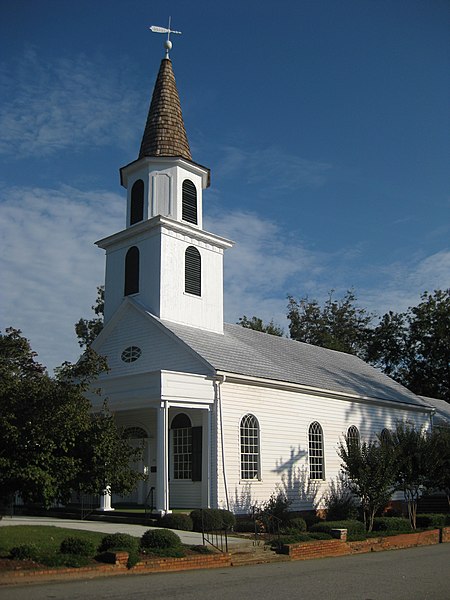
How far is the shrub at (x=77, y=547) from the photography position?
44.4 ft

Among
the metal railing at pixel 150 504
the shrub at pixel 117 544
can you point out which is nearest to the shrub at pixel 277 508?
the metal railing at pixel 150 504

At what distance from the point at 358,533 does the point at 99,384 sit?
10035 mm

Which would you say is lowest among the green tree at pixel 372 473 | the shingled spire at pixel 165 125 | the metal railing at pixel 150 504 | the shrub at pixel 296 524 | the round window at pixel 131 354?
the shrub at pixel 296 524

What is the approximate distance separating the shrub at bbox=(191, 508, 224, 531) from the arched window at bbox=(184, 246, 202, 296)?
9587 millimetres


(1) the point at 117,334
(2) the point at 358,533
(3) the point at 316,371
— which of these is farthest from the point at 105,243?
(2) the point at 358,533

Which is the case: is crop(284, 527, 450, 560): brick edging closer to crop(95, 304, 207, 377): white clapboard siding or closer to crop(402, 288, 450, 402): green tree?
crop(95, 304, 207, 377): white clapboard siding

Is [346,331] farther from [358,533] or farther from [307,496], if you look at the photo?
[358,533]

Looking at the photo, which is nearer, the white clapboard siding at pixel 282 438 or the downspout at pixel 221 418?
the downspout at pixel 221 418

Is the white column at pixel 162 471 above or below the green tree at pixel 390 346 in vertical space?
below

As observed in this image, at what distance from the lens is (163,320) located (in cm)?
2508

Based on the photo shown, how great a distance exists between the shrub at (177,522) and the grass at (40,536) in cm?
290

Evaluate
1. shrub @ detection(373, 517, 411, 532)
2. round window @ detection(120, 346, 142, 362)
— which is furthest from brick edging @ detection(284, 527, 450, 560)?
round window @ detection(120, 346, 142, 362)

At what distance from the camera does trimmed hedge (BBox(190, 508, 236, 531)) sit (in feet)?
63.8

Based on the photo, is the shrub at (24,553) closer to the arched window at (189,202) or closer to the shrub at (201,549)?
the shrub at (201,549)
